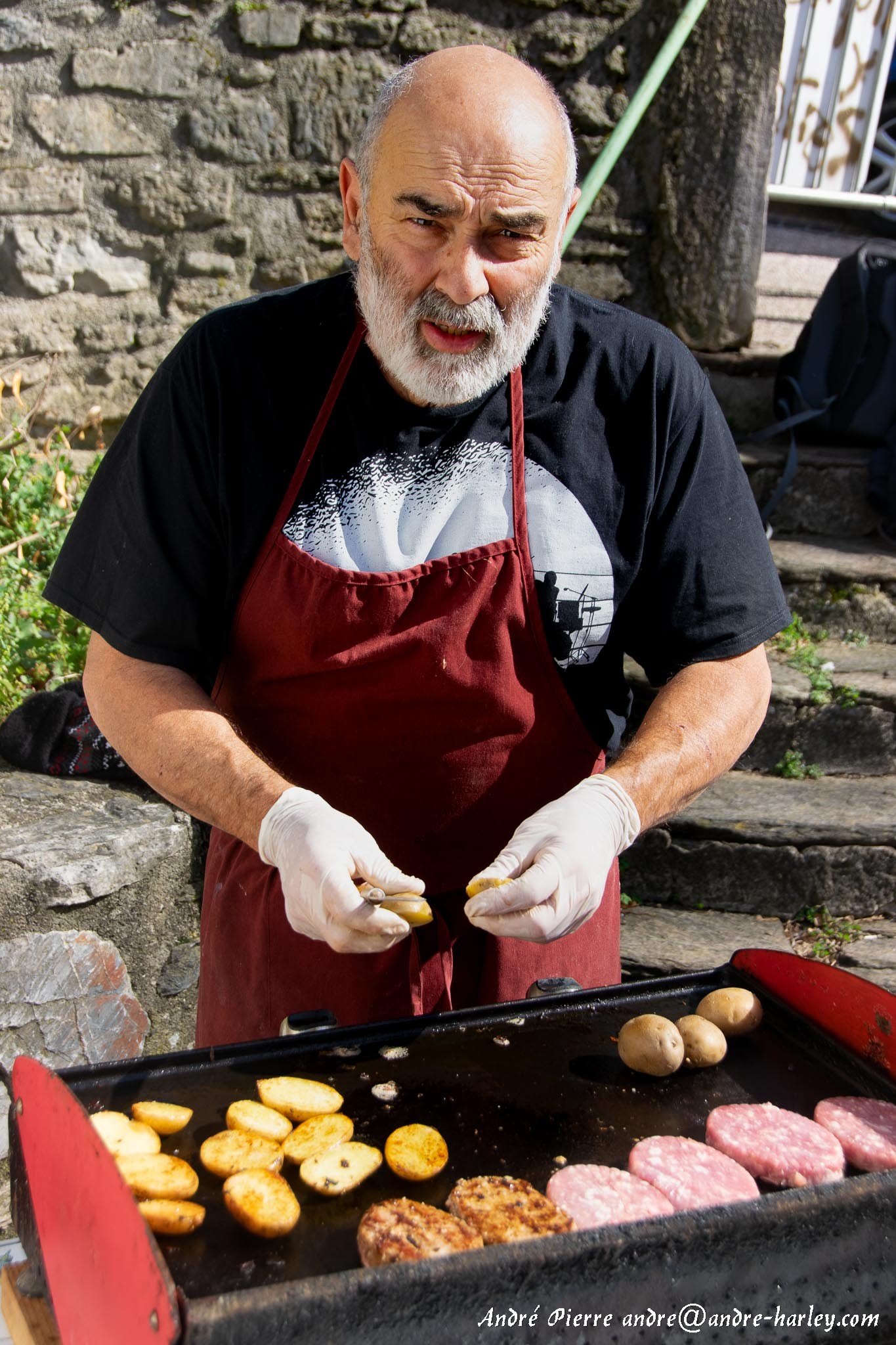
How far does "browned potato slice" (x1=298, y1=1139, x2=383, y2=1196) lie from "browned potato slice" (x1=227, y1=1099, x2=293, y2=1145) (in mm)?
45

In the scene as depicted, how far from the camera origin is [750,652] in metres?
1.84

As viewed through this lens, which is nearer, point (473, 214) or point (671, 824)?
point (473, 214)

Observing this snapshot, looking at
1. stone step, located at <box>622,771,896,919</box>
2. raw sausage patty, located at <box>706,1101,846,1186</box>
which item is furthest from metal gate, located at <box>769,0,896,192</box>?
raw sausage patty, located at <box>706,1101,846,1186</box>

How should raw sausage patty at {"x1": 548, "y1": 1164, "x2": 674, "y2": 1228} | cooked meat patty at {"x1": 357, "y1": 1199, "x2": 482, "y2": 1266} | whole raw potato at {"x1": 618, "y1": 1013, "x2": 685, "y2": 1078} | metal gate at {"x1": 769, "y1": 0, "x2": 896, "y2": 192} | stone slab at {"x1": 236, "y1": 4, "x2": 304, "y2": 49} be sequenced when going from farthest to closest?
metal gate at {"x1": 769, "y1": 0, "x2": 896, "y2": 192}
stone slab at {"x1": 236, "y1": 4, "x2": 304, "y2": 49}
whole raw potato at {"x1": 618, "y1": 1013, "x2": 685, "y2": 1078}
raw sausage patty at {"x1": 548, "y1": 1164, "x2": 674, "y2": 1228}
cooked meat patty at {"x1": 357, "y1": 1199, "x2": 482, "y2": 1266}

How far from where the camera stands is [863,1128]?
1.29m

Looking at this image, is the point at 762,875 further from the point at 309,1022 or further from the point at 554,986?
the point at 309,1022

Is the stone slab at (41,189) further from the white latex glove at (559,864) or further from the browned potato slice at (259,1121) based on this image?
the browned potato slice at (259,1121)

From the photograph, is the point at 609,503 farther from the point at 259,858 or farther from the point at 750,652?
the point at 259,858

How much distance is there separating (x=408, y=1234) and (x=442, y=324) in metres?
1.20

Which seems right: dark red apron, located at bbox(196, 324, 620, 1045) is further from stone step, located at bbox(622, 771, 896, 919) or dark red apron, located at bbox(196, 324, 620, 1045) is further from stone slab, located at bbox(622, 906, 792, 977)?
stone step, located at bbox(622, 771, 896, 919)

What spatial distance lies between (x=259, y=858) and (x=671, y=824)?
193 cm

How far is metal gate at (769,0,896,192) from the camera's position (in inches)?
201

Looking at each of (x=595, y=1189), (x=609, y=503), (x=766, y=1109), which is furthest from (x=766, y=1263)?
(x=609, y=503)

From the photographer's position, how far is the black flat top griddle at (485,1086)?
46.3 inches
